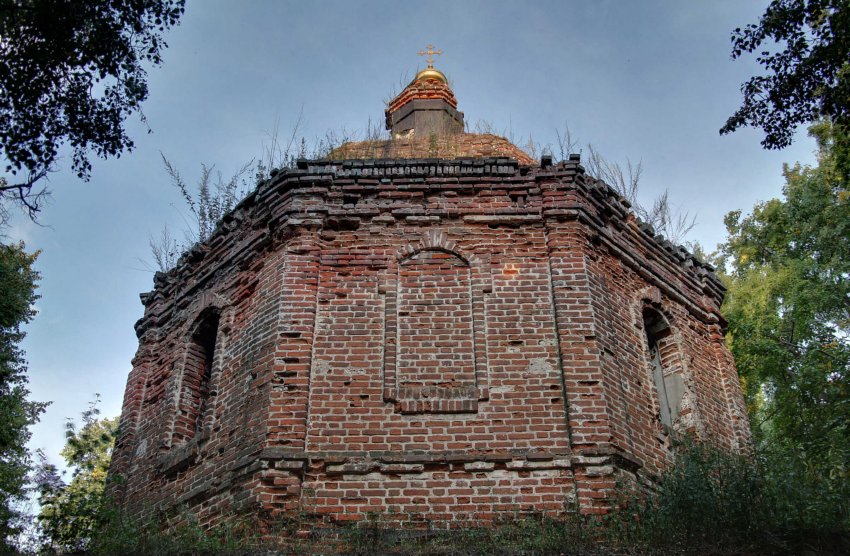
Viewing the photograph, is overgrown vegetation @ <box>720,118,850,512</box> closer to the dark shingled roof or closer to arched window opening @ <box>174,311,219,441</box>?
the dark shingled roof

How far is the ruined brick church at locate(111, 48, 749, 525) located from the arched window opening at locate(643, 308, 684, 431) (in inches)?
1.2

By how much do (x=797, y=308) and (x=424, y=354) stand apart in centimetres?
1259

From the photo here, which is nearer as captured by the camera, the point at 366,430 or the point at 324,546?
the point at 324,546

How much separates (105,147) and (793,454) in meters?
8.09

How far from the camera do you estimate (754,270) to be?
2106 cm

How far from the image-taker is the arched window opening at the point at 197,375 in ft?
36.2

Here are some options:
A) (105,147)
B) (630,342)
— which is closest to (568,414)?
(630,342)

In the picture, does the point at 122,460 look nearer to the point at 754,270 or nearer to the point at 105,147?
the point at 105,147

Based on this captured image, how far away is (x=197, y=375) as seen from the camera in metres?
11.4

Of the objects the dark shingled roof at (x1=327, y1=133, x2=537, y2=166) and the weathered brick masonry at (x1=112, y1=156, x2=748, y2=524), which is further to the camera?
the dark shingled roof at (x1=327, y1=133, x2=537, y2=166)

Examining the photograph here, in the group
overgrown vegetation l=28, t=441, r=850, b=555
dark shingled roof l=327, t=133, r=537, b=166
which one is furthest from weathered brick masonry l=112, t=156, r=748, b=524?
dark shingled roof l=327, t=133, r=537, b=166

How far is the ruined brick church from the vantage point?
28.2 ft

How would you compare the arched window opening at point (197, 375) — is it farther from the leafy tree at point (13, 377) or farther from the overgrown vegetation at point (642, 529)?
the leafy tree at point (13, 377)

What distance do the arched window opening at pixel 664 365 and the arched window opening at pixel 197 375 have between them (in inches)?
236
